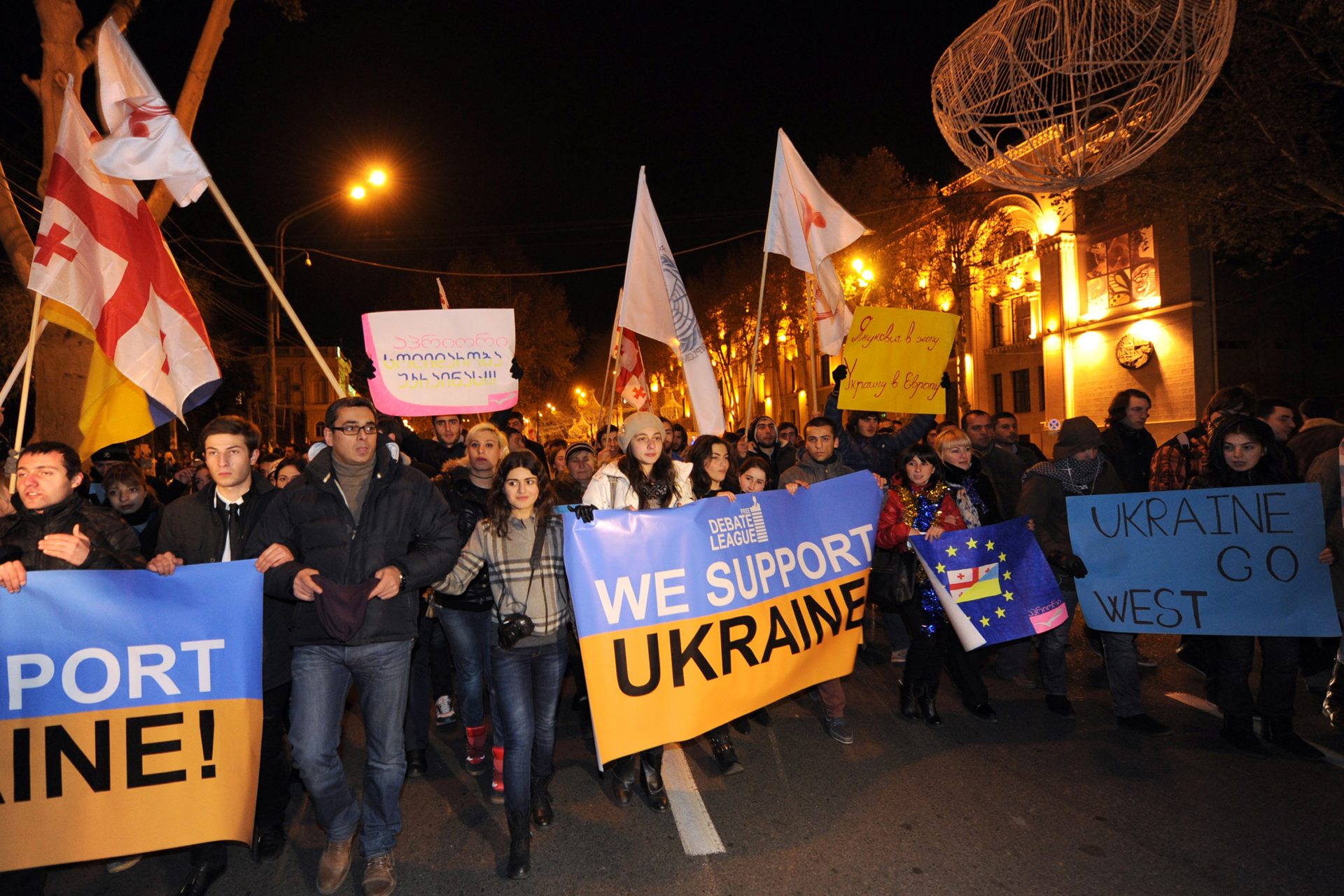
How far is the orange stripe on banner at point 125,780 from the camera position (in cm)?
334

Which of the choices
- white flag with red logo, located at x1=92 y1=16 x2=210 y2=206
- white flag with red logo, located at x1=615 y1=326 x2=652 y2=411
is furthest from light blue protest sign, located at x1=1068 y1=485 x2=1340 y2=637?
white flag with red logo, located at x1=615 y1=326 x2=652 y2=411

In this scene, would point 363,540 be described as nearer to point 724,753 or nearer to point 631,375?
point 724,753

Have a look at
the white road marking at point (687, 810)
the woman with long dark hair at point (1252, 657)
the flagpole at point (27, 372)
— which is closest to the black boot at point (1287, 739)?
the woman with long dark hair at point (1252, 657)

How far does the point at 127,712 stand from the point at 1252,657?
5666 millimetres

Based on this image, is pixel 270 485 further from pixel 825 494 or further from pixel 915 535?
pixel 915 535

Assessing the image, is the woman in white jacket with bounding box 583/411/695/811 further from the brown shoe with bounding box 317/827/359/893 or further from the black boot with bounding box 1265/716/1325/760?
the black boot with bounding box 1265/716/1325/760

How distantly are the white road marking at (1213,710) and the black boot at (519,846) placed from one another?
413 cm

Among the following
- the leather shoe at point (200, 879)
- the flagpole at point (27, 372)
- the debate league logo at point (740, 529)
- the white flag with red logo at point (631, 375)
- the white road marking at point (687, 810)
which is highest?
the white flag with red logo at point (631, 375)

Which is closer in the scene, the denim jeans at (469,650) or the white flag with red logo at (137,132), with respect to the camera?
the white flag with red logo at (137,132)

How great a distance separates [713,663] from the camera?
172 inches

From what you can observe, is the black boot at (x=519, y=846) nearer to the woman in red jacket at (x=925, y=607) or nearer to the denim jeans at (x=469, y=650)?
the denim jeans at (x=469, y=650)

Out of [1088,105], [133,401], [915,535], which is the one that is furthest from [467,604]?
[1088,105]

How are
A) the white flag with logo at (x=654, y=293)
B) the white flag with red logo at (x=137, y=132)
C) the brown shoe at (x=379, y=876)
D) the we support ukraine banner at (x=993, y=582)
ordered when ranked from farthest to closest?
the white flag with logo at (x=654, y=293) < the we support ukraine banner at (x=993, y=582) < the white flag with red logo at (x=137, y=132) < the brown shoe at (x=379, y=876)

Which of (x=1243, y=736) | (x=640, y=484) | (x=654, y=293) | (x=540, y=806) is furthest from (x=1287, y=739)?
(x=654, y=293)
